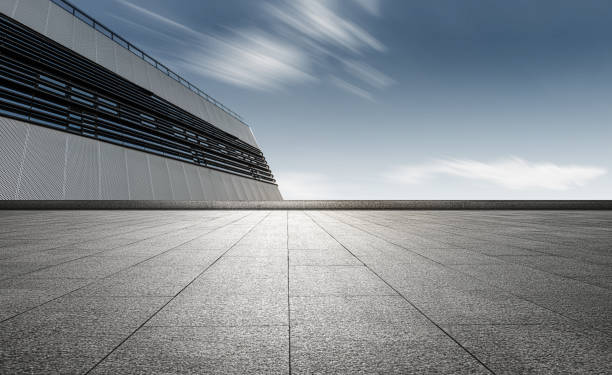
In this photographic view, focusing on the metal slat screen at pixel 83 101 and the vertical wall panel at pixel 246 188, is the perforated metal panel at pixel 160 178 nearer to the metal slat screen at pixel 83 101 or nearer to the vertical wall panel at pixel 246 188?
the metal slat screen at pixel 83 101

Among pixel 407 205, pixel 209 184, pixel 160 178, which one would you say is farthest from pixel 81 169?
pixel 407 205

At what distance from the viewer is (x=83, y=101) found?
20922mm

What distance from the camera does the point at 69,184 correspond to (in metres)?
17.8

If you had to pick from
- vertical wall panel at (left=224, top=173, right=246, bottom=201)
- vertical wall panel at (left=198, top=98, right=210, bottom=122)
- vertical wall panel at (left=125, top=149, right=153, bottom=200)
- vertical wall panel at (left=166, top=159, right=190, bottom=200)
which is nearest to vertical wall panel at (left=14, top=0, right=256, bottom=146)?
vertical wall panel at (left=198, top=98, right=210, bottom=122)

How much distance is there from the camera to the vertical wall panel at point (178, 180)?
25.6 meters

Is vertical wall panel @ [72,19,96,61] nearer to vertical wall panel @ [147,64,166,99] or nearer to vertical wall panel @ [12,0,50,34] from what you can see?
vertical wall panel @ [12,0,50,34]

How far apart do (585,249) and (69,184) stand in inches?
849

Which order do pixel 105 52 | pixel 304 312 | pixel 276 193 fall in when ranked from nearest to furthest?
pixel 304 312 → pixel 105 52 → pixel 276 193

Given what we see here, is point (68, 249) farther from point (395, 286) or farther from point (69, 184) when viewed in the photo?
point (69, 184)

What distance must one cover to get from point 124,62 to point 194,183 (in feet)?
35.8

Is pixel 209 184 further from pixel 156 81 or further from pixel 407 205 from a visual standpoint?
pixel 407 205

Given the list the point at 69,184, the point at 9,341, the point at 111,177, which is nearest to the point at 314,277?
the point at 9,341

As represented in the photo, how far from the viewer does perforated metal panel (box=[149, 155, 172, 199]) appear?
77.8 feet

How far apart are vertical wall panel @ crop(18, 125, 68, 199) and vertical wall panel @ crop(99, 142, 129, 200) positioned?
7.86 ft
